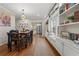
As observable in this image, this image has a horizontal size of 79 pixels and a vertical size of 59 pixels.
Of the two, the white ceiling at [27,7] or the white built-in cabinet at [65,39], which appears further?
the white ceiling at [27,7]

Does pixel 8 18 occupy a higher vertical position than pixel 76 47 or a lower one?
higher

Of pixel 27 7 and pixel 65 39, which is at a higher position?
pixel 27 7

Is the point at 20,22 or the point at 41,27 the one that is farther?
the point at 41,27

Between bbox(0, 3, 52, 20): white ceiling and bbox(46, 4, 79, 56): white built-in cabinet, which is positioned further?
bbox(0, 3, 52, 20): white ceiling

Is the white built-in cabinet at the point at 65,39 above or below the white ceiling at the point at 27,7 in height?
A: below

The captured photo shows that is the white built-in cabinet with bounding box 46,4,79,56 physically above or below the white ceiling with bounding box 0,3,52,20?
below

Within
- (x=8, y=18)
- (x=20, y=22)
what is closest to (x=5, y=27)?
(x=8, y=18)

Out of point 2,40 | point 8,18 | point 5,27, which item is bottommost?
point 2,40

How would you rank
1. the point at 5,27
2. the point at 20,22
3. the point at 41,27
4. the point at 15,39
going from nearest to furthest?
the point at 15,39
the point at 5,27
the point at 20,22
the point at 41,27

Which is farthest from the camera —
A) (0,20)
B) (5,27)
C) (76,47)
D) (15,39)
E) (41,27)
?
(41,27)

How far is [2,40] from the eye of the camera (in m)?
6.59

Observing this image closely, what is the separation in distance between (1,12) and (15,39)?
7.49 feet

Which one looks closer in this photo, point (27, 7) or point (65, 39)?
point (65, 39)

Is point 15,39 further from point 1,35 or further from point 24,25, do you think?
point 24,25
